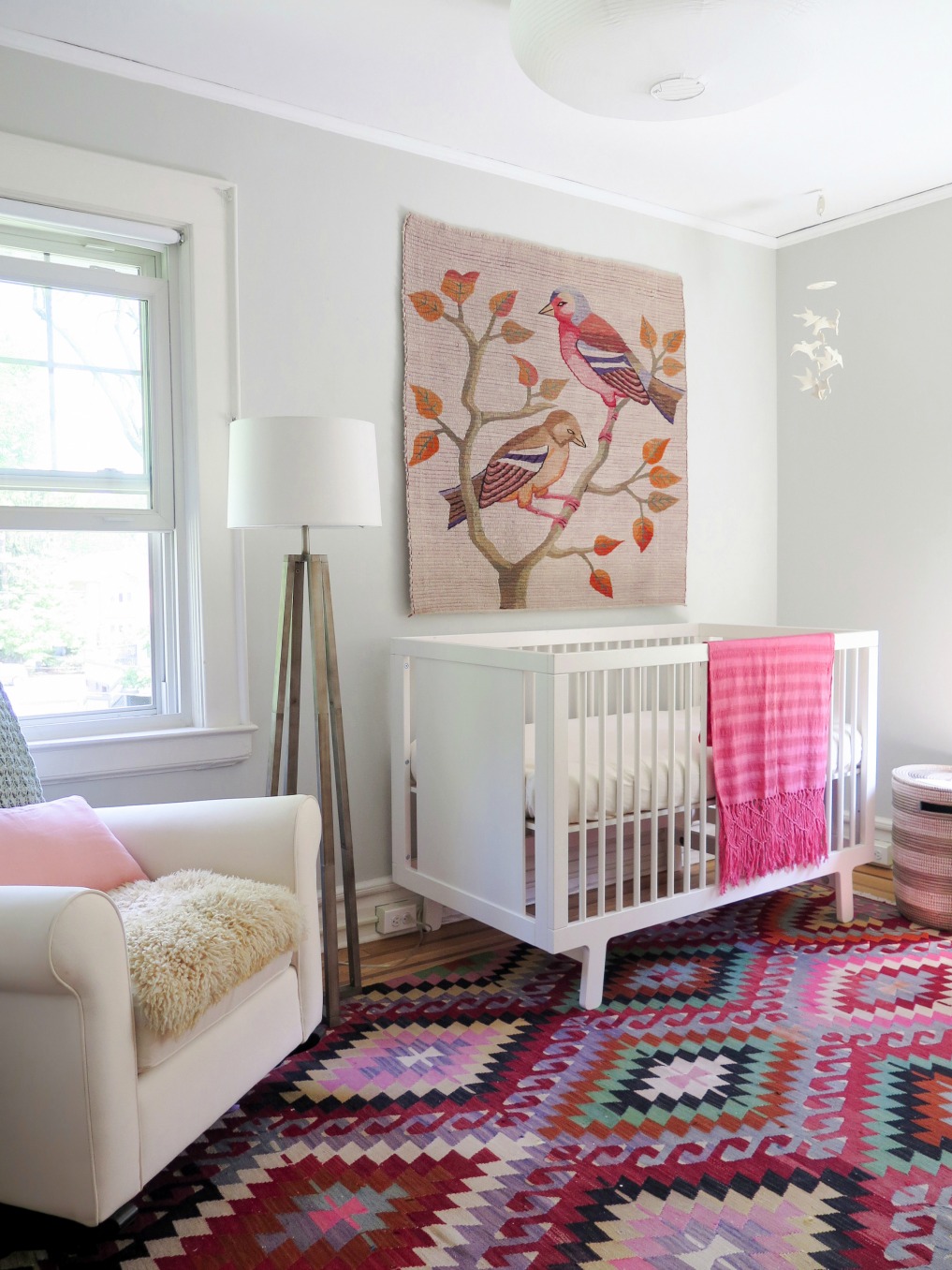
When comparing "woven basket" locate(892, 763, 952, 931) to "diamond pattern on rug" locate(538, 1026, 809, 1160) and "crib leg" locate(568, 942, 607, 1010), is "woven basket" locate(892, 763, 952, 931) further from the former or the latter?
"crib leg" locate(568, 942, 607, 1010)

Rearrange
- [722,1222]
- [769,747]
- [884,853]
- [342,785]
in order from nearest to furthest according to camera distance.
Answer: [722,1222] → [342,785] → [769,747] → [884,853]

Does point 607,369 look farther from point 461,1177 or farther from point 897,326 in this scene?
point 461,1177

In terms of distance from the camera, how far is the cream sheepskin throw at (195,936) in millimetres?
1461

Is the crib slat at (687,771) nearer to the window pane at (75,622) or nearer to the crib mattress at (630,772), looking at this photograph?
the crib mattress at (630,772)

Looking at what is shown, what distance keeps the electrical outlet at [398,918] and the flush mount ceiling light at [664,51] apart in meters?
2.06

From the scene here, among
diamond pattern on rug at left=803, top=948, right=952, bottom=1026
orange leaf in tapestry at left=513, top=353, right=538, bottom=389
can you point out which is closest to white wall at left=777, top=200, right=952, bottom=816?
diamond pattern on rug at left=803, top=948, right=952, bottom=1026

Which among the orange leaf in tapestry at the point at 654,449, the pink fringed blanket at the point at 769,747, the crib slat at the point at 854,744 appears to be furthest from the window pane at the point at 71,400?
the crib slat at the point at 854,744

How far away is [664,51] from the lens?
1878 mm

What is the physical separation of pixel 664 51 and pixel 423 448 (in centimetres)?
122

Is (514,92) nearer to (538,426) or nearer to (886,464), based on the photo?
(538,426)

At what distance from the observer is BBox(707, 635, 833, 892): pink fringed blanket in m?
2.49

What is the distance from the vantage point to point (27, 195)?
7.30ft

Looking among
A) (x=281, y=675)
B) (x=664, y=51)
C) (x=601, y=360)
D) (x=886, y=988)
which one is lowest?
(x=886, y=988)

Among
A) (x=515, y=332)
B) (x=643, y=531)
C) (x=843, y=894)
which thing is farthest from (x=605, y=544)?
(x=843, y=894)
